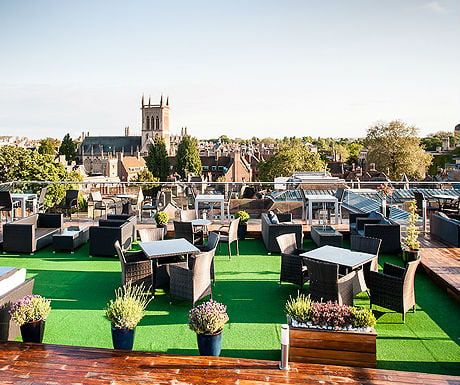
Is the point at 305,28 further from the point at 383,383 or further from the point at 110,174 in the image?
the point at 110,174

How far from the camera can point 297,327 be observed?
3395 mm

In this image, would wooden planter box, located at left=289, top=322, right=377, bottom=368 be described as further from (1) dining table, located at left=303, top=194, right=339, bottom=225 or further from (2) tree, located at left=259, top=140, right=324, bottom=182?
(2) tree, located at left=259, top=140, right=324, bottom=182

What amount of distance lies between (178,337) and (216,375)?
4.00 ft

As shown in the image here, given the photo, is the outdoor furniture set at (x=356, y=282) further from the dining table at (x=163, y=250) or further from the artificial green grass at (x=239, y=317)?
the dining table at (x=163, y=250)

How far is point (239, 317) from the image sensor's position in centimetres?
474

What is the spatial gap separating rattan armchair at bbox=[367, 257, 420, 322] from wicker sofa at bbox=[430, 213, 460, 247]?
11.9 feet

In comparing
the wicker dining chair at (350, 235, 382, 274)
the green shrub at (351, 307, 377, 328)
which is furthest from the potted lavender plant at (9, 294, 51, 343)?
the wicker dining chair at (350, 235, 382, 274)

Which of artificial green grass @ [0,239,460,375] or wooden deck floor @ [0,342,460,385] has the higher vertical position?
wooden deck floor @ [0,342,460,385]

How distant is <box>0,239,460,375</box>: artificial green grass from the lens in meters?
3.91

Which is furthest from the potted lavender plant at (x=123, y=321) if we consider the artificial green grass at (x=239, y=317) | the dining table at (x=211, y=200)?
the dining table at (x=211, y=200)

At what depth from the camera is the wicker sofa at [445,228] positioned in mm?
7668

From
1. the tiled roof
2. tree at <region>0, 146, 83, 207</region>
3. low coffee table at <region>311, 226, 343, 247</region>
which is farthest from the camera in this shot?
the tiled roof

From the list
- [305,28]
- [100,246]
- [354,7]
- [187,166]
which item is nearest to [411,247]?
[100,246]

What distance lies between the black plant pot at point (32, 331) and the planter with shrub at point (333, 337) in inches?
93.6
